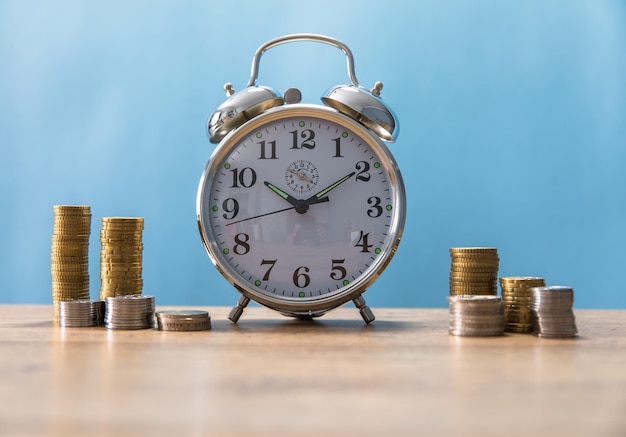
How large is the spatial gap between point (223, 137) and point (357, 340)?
568 mm

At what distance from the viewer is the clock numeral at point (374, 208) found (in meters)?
1.73

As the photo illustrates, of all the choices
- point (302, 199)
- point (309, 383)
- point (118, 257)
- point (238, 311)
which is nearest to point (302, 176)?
point (302, 199)

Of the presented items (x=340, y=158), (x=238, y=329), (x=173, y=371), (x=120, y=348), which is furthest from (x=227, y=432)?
(x=340, y=158)

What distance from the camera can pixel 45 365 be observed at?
1.22 m

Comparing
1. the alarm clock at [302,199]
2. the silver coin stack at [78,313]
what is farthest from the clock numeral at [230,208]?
the silver coin stack at [78,313]

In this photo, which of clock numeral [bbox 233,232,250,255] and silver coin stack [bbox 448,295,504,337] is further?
clock numeral [bbox 233,232,250,255]

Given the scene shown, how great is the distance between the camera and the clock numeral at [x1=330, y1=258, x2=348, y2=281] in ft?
5.65

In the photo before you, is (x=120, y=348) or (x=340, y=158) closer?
(x=120, y=348)

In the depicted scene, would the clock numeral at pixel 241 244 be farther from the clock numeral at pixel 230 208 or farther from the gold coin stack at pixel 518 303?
the gold coin stack at pixel 518 303

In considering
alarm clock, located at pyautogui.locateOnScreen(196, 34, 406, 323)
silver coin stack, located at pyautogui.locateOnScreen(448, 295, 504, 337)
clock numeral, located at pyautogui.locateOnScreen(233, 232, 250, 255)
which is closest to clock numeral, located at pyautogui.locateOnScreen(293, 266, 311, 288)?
alarm clock, located at pyautogui.locateOnScreen(196, 34, 406, 323)

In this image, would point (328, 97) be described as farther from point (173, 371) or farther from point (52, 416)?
point (52, 416)

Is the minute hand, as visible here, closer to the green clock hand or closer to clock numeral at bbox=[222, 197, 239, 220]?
the green clock hand

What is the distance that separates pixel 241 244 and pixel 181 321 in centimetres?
21

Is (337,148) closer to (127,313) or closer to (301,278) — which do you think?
(301,278)
